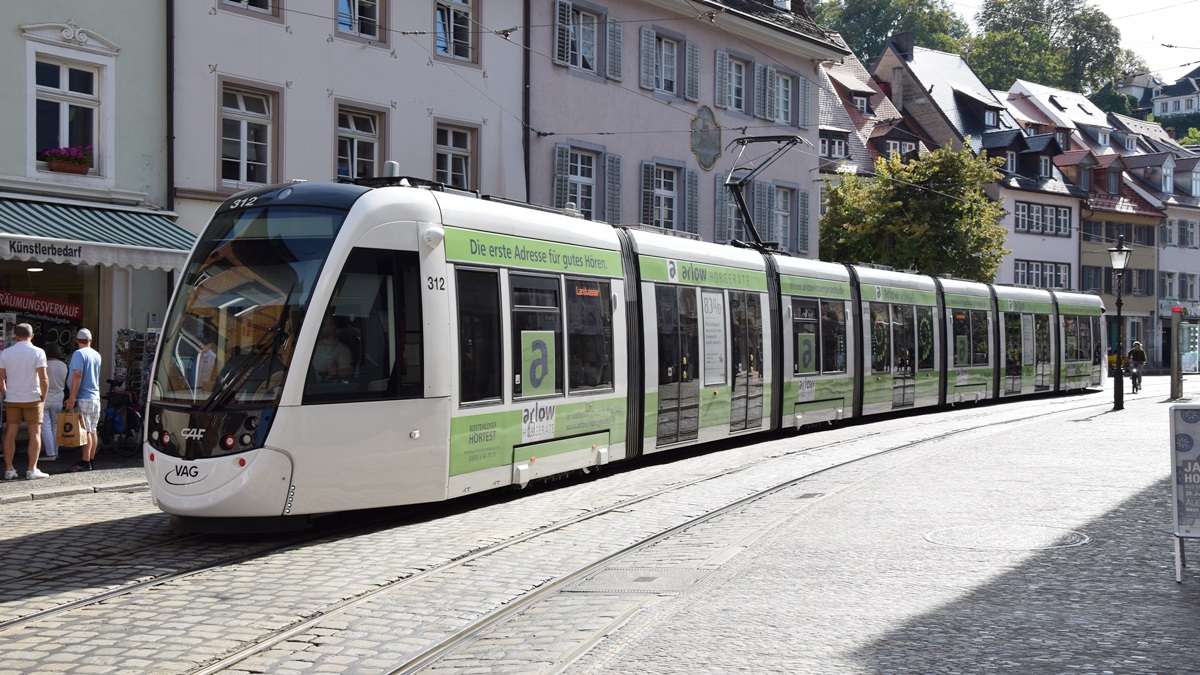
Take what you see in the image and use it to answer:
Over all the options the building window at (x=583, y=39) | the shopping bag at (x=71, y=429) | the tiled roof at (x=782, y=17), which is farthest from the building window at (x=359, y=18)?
the tiled roof at (x=782, y=17)

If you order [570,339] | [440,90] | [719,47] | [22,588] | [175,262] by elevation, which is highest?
[719,47]

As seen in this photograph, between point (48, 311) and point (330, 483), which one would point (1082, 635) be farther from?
point (48, 311)

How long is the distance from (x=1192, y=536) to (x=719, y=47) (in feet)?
85.9

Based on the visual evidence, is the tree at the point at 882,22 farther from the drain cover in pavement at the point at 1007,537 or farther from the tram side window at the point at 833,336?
the drain cover in pavement at the point at 1007,537

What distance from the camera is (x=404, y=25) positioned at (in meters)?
23.8

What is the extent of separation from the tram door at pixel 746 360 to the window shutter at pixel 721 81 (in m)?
14.8

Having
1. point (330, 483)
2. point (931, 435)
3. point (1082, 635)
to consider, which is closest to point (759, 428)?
point (931, 435)

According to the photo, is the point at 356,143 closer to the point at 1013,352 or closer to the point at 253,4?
the point at 253,4

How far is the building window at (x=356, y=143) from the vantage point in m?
23.0

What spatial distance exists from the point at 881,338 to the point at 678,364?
29.2ft

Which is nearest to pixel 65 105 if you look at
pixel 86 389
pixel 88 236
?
pixel 88 236

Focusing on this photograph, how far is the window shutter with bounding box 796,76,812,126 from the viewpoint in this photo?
3694 centimetres

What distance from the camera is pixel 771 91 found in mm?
35500

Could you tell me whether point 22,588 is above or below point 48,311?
below
